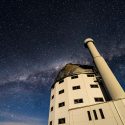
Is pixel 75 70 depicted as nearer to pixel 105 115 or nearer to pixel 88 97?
pixel 88 97

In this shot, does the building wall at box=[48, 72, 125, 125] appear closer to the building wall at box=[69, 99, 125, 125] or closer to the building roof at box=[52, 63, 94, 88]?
the building wall at box=[69, 99, 125, 125]

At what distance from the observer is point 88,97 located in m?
24.9

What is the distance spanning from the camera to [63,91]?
2825cm

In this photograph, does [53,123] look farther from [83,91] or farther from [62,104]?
[83,91]

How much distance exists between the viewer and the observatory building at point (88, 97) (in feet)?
64.3

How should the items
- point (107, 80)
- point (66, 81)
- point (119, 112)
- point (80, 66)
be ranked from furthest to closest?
point (80, 66)
point (66, 81)
point (107, 80)
point (119, 112)

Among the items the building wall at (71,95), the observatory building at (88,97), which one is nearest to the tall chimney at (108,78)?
the observatory building at (88,97)

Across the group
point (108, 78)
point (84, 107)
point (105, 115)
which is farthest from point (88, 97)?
point (105, 115)

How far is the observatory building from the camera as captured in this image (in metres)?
19.6

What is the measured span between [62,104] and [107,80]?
31.2 feet

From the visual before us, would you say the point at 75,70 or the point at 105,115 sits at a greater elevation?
the point at 75,70

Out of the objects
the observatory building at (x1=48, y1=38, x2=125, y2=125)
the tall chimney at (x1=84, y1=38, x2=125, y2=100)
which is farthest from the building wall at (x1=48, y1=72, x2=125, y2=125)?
the tall chimney at (x1=84, y1=38, x2=125, y2=100)

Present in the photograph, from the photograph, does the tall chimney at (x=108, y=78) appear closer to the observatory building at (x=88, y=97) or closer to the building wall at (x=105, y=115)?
the observatory building at (x=88, y=97)

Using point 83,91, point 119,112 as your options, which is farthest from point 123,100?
point 83,91
